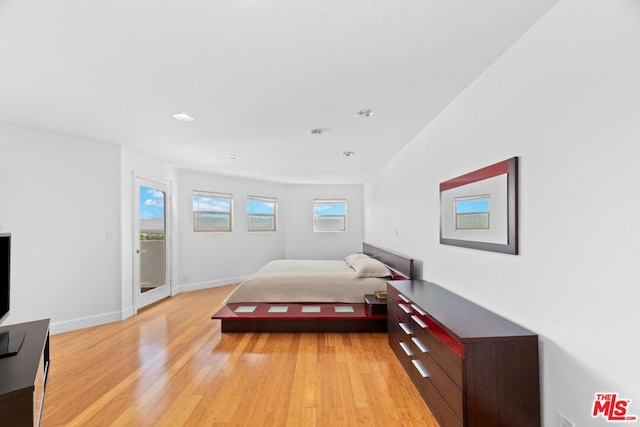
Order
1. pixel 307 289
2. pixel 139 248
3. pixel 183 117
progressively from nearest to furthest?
pixel 183 117 → pixel 307 289 → pixel 139 248

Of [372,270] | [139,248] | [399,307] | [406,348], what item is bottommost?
[406,348]

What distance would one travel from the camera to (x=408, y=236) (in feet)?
12.3

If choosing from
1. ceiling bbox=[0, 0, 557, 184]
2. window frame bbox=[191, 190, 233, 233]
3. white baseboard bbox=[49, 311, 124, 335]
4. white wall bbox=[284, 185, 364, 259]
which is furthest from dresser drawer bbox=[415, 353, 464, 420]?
white wall bbox=[284, 185, 364, 259]

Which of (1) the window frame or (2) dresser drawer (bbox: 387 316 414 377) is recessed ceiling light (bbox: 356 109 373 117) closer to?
(2) dresser drawer (bbox: 387 316 414 377)

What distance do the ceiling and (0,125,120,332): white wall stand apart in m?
0.39

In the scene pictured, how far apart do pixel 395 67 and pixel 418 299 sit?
5.62ft

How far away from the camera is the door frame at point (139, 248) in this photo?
174 inches

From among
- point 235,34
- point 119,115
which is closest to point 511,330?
point 235,34

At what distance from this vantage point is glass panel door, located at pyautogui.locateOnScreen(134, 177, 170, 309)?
4.51 m

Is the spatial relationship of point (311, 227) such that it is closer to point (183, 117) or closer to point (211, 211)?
point (211, 211)

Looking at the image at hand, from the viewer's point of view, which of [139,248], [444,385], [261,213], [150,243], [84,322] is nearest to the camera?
[444,385]

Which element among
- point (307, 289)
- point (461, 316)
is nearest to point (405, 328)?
point (461, 316)

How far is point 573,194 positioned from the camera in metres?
1.35

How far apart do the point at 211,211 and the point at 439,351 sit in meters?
5.38
